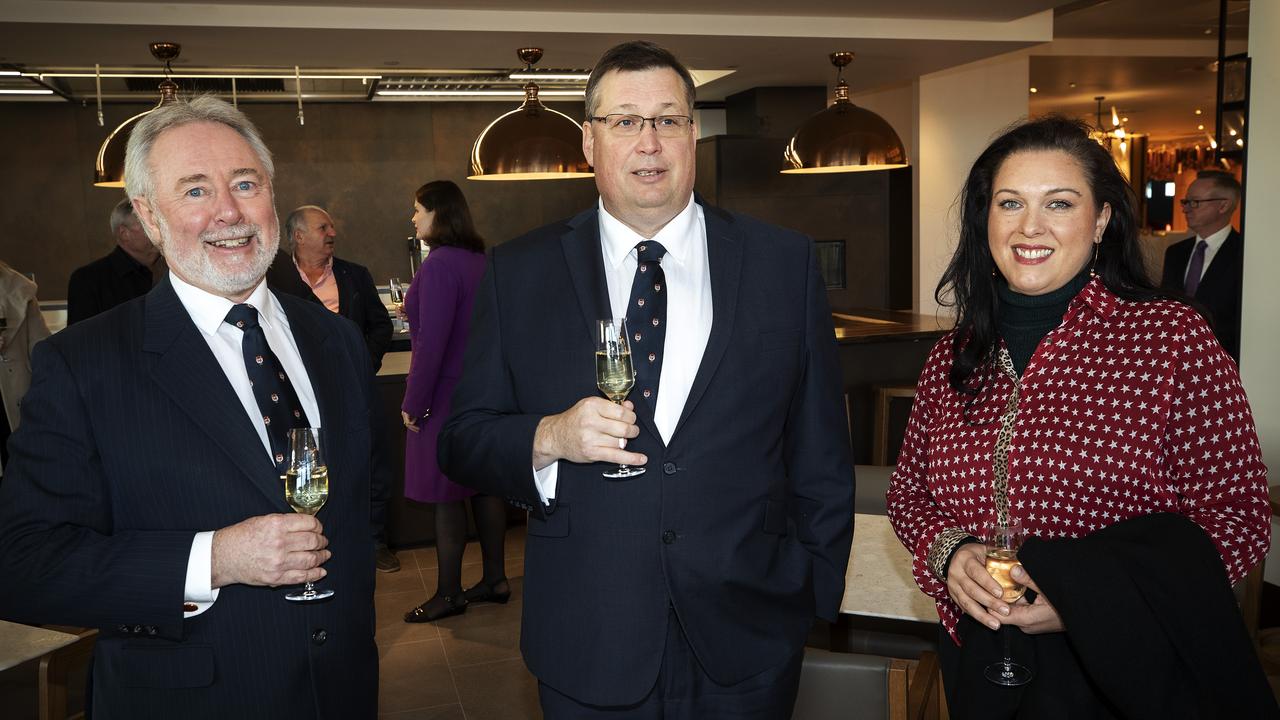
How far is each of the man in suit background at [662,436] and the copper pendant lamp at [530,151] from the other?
3.52 meters

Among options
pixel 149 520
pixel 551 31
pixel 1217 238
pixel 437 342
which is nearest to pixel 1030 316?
pixel 149 520

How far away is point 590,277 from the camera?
1.89 metres

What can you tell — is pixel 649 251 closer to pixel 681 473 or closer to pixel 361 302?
pixel 681 473

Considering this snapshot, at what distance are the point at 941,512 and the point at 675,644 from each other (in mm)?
601

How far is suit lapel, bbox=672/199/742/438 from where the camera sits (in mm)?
1779

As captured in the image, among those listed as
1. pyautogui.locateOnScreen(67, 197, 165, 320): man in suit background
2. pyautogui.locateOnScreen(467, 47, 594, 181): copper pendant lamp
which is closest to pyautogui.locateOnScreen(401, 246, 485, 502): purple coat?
pyautogui.locateOnScreen(467, 47, 594, 181): copper pendant lamp

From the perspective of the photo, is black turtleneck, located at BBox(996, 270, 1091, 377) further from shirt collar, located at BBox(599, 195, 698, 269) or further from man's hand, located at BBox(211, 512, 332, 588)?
man's hand, located at BBox(211, 512, 332, 588)

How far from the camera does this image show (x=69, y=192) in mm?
9875

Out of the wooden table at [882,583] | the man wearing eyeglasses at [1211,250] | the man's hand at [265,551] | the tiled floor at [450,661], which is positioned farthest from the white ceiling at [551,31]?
the man's hand at [265,551]

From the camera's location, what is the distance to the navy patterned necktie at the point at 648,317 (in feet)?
5.94

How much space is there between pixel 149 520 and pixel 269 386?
11.3 inches

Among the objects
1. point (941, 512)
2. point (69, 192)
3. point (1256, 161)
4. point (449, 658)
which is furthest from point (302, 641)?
point (69, 192)

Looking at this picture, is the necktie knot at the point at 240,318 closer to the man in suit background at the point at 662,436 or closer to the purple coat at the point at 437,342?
the man in suit background at the point at 662,436

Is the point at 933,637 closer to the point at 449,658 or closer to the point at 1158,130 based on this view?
the point at 449,658
